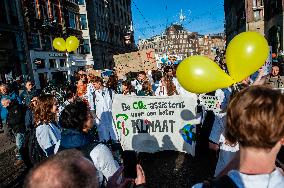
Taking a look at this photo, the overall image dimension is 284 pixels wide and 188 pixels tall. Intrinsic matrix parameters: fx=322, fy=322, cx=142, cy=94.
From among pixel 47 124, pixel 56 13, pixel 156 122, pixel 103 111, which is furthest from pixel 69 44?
pixel 56 13

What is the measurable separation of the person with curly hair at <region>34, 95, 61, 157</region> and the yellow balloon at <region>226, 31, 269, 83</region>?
223 cm

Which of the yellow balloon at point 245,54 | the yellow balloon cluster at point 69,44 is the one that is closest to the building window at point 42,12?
the yellow balloon cluster at point 69,44

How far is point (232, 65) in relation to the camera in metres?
3.31

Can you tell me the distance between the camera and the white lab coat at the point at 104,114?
715cm

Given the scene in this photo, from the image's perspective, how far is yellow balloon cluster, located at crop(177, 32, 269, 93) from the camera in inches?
126

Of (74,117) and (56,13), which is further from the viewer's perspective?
(56,13)

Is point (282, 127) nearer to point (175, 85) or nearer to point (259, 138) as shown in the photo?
point (259, 138)

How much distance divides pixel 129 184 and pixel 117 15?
52.7m

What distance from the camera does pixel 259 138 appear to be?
160 centimetres

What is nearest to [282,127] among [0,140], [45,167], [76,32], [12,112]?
[45,167]

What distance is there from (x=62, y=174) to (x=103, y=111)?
5879 mm

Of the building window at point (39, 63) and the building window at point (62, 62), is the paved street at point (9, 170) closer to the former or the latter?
the building window at point (39, 63)

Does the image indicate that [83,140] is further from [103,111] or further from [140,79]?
[140,79]

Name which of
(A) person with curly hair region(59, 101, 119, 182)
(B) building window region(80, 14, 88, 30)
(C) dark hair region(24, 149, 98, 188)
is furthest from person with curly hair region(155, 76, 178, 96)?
(B) building window region(80, 14, 88, 30)
